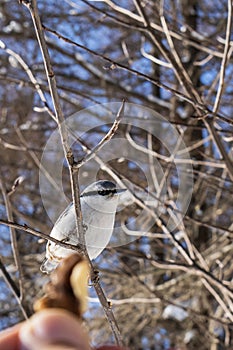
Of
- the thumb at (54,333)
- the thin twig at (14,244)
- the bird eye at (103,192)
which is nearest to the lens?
the thumb at (54,333)

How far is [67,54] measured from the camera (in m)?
4.23

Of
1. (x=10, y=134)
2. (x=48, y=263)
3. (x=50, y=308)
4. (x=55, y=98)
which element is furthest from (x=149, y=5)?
Result: (x=50, y=308)

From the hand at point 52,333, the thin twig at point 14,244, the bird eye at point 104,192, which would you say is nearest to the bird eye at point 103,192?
the bird eye at point 104,192

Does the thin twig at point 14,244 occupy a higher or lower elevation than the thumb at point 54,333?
higher

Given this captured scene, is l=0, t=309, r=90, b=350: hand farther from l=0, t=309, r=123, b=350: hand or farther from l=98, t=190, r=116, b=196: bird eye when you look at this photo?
l=98, t=190, r=116, b=196: bird eye

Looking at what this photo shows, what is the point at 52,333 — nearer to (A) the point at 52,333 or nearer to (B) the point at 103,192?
(A) the point at 52,333

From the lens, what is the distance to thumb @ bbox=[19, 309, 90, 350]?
1.43 ft

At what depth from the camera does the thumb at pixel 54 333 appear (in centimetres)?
43

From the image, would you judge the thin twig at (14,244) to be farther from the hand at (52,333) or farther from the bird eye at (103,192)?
the hand at (52,333)

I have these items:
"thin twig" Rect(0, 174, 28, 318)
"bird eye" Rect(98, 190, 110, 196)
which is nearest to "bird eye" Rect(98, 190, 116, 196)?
"bird eye" Rect(98, 190, 110, 196)

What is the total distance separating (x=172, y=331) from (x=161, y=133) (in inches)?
51.9

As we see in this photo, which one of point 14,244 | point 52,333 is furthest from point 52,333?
point 14,244

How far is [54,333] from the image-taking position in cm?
44

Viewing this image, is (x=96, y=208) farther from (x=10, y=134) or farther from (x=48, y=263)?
(x=10, y=134)
